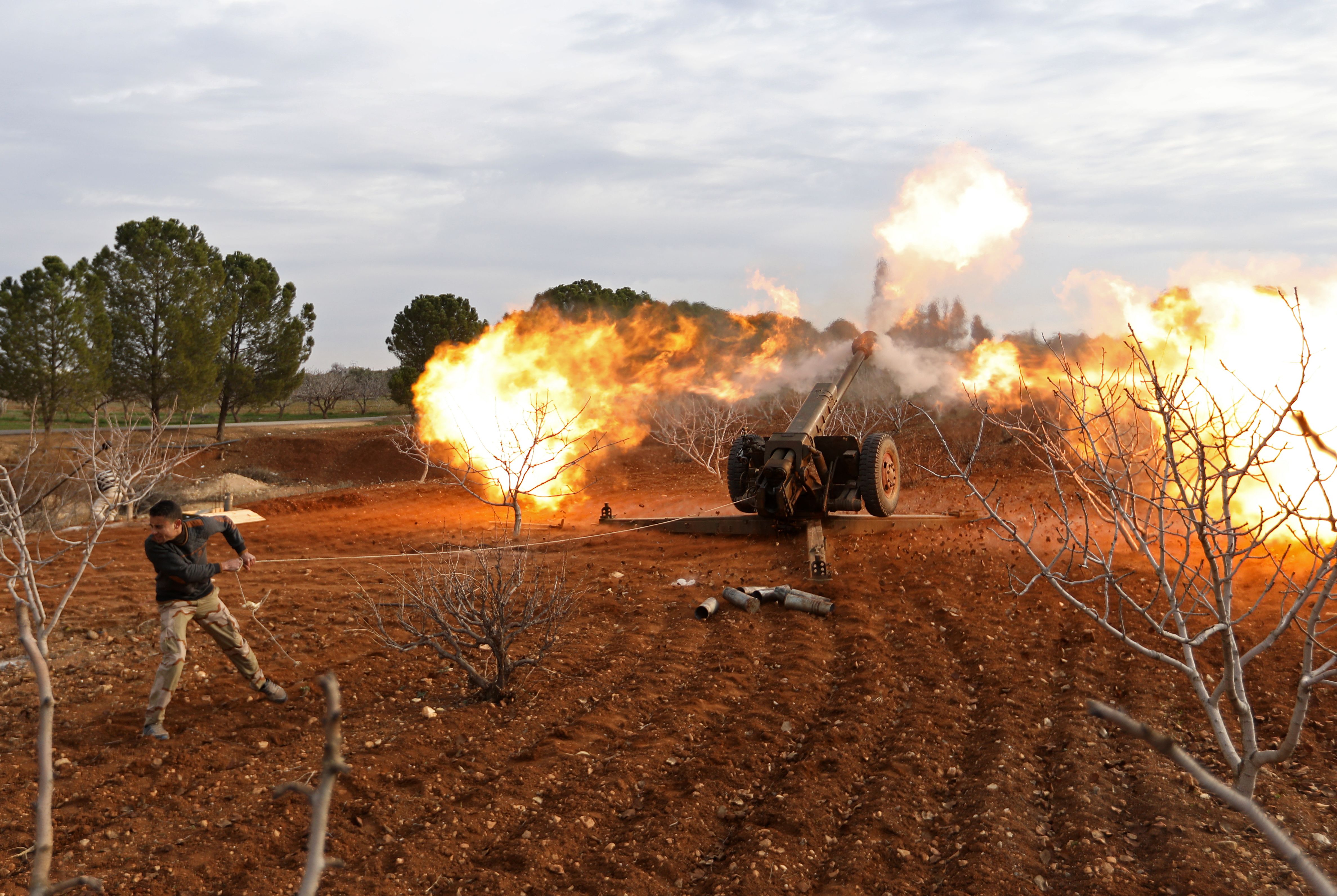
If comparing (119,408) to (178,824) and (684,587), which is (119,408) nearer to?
(684,587)

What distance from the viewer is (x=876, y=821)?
539cm

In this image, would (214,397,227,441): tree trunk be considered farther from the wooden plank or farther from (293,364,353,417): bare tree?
the wooden plank

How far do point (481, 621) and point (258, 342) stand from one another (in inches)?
1402

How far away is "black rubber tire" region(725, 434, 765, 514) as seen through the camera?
13.6 meters

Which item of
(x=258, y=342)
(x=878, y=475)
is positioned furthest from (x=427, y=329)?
(x=878, y=475)

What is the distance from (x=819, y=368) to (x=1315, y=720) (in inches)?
384

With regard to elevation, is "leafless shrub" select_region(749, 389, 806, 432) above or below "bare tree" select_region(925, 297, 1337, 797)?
above

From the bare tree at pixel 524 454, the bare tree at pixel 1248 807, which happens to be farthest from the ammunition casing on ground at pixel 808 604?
the bare tree at pixel 1248 807

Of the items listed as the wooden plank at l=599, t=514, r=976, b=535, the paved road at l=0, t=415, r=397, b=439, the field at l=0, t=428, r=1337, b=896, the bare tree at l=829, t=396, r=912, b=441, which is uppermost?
the bare tree at l=829, t=396, r=912, b=441

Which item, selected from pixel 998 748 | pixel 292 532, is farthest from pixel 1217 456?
pixel 292 532

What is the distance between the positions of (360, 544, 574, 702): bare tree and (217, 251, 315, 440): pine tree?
106 ft

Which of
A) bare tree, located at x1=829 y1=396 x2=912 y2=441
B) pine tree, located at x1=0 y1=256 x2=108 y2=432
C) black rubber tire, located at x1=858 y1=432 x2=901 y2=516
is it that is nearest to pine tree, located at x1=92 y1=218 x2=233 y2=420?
pine tree, located at x1=0 y1=256 x2=108 y2=432

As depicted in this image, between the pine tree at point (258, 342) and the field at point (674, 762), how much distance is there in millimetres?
29782

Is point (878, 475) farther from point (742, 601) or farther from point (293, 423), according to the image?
point (293, 423)
